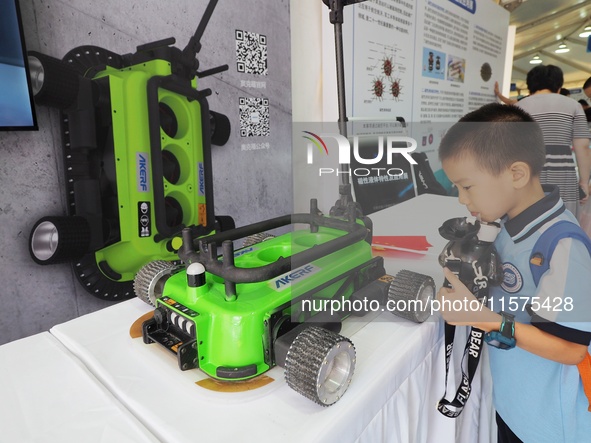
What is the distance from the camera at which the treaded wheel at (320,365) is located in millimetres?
494

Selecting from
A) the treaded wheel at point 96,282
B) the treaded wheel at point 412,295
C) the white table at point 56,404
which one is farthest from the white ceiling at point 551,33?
the white table at point 56,404

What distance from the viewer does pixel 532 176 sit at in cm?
61

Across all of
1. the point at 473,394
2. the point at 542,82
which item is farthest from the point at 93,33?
the point at 542,82

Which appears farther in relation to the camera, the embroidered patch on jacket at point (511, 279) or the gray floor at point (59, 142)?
the gray floor at point (59, 142)

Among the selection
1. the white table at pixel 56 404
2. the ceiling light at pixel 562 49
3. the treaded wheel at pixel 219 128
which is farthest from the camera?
the ceiling light at pixel 562 49

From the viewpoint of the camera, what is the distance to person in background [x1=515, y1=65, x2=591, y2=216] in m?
2.00

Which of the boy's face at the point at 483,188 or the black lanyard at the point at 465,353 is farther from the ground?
the boy's face at the point at 483,188

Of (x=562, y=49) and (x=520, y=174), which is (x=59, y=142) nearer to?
(x=520, y=174)

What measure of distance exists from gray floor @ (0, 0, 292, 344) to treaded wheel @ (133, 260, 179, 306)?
2.15 ft

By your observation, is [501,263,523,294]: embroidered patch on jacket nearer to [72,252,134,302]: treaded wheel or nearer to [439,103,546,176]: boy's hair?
[439,103,546,176]: boy's hair

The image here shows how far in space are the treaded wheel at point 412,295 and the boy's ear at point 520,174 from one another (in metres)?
0.24

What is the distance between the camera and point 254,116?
1.84m

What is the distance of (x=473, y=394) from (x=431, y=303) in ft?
1.04

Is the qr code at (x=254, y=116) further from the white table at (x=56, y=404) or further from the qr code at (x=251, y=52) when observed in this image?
the white table at (x=56, y=404)
